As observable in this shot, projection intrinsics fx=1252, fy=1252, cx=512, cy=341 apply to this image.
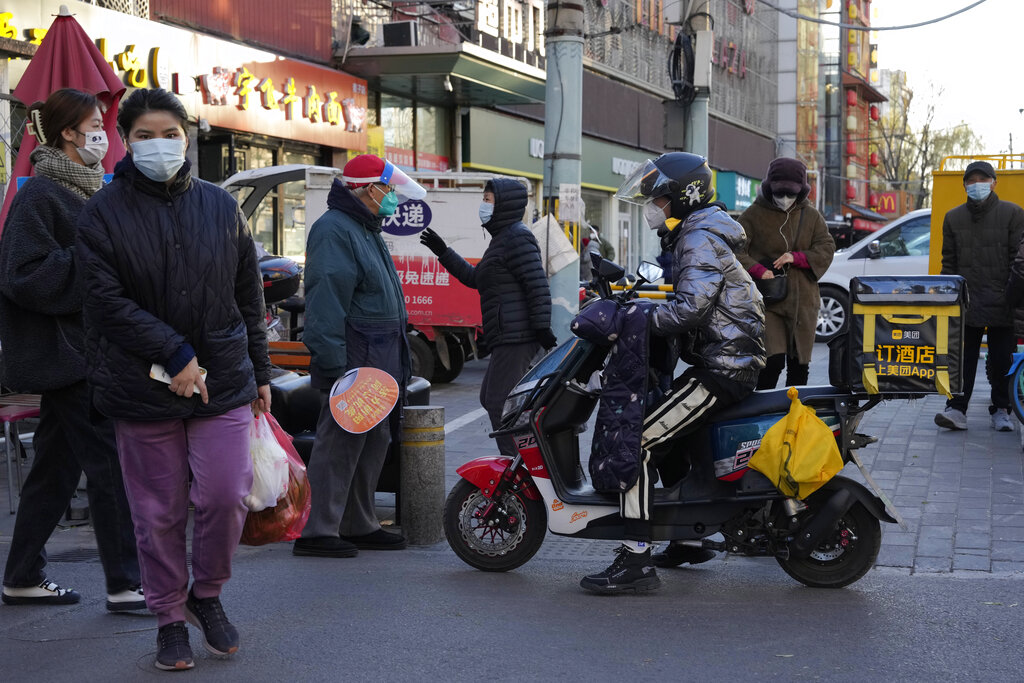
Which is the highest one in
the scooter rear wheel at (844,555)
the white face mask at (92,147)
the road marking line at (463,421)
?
the white face mask at (92,147)

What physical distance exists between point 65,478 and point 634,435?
7.57 ft

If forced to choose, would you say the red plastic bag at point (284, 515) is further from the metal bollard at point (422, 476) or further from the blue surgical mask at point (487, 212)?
the blue surgical mask at point (487, 212)

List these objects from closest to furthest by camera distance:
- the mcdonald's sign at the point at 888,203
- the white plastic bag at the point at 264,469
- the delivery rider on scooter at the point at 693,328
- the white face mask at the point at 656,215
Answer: the white plastic bag at the point at 264,469 < the delivery rider on scooter at the point at 693,328 < the white face mask at the point at 656,215 < the mcdonald's sign at the point at 888,203

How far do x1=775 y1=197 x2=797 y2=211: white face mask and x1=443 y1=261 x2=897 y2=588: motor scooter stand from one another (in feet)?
7.07

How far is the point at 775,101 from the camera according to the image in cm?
5209

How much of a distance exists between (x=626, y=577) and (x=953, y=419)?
5.22m

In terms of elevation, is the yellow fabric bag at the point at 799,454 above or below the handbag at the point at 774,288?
below

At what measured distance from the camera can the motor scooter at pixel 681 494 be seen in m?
5.23

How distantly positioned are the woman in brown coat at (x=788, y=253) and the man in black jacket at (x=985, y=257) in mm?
2360

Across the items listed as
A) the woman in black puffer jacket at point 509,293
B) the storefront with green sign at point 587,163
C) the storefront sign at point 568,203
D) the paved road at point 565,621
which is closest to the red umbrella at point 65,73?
the woman in black puffer jacket at point 509,293

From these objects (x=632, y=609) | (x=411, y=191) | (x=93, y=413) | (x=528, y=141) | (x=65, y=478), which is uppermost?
(x=528, y=141)

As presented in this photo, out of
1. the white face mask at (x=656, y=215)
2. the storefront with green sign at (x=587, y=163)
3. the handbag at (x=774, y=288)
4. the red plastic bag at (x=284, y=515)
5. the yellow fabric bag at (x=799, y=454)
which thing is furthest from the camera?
the storefront with green sign at (x=587, y=163)

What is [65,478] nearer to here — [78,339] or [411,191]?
[78,339]

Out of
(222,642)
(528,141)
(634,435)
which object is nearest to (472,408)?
(634,435)
